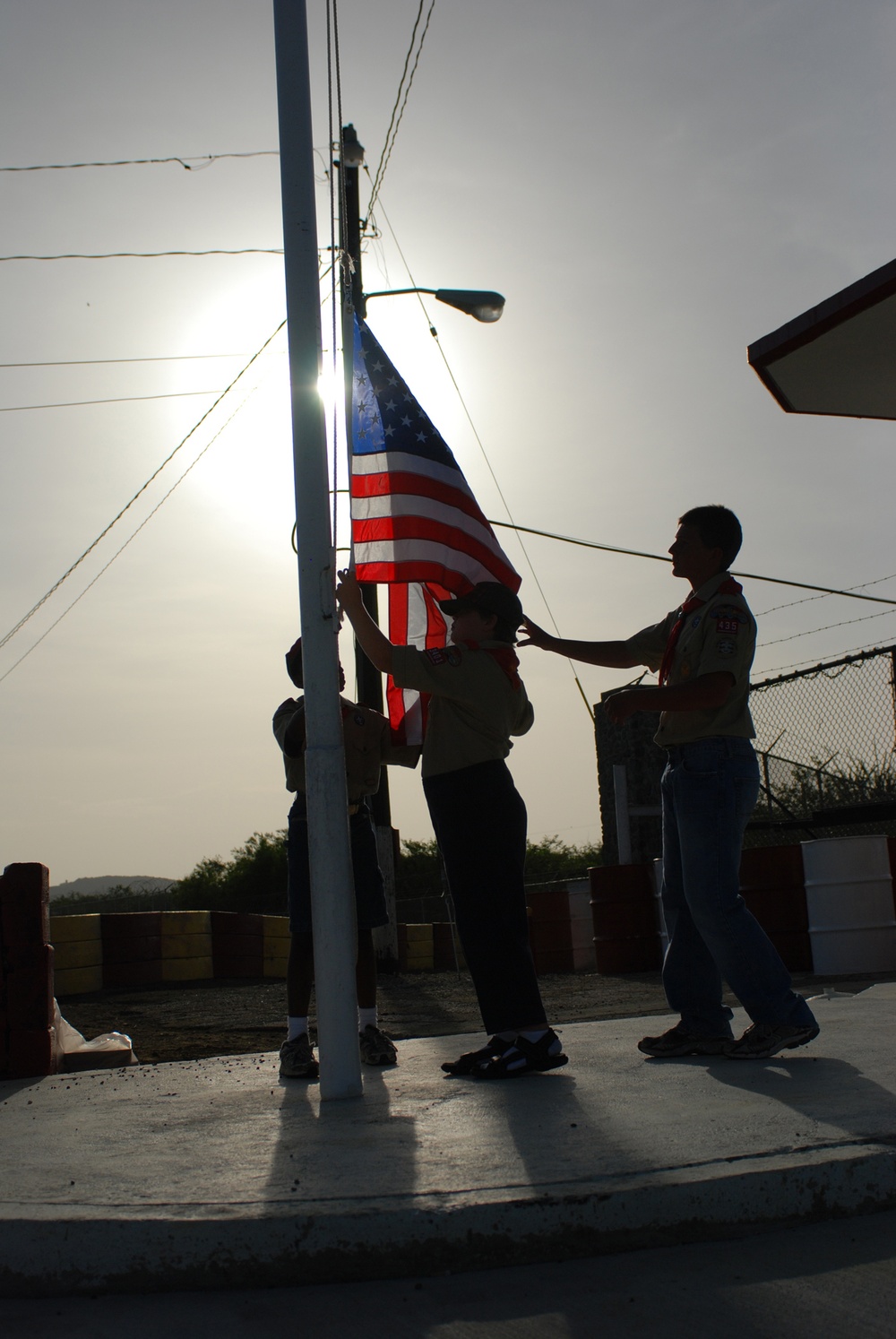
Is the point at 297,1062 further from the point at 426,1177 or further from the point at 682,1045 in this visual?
the point at 426,1177

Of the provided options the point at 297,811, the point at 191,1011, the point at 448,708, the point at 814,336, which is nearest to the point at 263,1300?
the point at 448,708

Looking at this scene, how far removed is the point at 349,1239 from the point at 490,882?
1.80m

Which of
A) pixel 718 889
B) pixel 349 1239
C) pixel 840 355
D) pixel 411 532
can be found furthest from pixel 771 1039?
pixel 840 355

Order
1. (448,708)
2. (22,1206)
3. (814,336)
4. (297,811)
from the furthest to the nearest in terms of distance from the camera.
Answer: (814,336)
(297,811)
(448,708)
(22,1206)

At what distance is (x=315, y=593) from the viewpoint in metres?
3.52

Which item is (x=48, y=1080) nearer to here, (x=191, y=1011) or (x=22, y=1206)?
(x=22, y=1206)

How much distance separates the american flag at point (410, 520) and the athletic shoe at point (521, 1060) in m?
1.80

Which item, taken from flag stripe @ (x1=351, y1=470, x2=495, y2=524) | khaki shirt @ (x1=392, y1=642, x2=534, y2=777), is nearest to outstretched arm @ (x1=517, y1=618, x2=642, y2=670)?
khaki shirt @ (x1=392, y1=642, x2=534, y2=777)

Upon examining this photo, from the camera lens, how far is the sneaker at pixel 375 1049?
4.29m

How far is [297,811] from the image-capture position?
4430 millimetres

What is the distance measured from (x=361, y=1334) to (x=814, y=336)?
5.17 metres

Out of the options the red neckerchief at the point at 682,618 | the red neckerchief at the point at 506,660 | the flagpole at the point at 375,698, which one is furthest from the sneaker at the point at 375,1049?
the flagpole at the point at 375,698

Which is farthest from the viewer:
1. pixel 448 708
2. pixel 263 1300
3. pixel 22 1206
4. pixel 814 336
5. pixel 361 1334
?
pixel 814 336

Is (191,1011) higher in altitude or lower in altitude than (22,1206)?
lower
